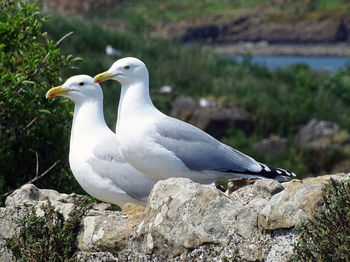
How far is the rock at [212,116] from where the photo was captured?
A: 20641 mm

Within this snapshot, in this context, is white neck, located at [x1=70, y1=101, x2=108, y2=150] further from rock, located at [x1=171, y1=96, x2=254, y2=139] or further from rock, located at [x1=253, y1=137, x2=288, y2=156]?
rock, located at [x1=171, y1=96, x2=254, y2=139]

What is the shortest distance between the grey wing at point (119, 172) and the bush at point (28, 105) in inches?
35.1

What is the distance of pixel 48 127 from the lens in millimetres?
7758

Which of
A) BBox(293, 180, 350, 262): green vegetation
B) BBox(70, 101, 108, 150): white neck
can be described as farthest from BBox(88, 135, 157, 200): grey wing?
BBox(293, 180, 350, 262): green vegetation

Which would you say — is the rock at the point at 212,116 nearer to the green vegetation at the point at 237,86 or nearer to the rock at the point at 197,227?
the green vegetation at the point at 237,86

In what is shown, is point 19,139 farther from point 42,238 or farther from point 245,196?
point 245,196

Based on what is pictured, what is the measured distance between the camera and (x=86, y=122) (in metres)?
6.70

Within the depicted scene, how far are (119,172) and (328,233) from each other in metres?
2.50

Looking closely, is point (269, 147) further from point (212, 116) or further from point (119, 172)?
point (119, 172)

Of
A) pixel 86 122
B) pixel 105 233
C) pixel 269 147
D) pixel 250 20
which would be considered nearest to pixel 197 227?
pixel 105 233

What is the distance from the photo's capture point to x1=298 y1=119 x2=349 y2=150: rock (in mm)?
20594

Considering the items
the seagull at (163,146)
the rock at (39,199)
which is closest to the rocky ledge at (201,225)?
the rock at (39,199)

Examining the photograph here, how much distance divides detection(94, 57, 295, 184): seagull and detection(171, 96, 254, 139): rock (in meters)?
14.1

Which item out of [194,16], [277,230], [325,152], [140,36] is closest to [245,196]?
[277,230]
